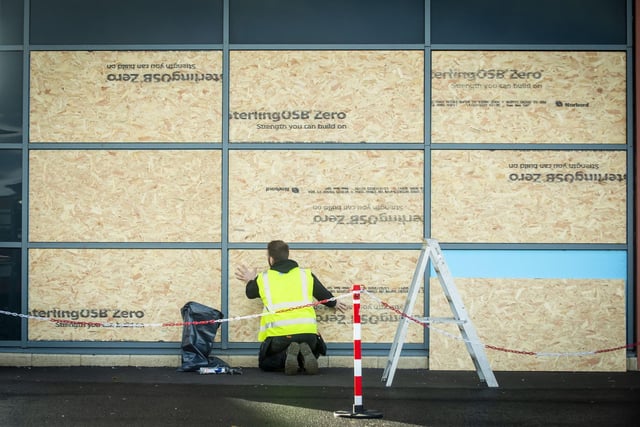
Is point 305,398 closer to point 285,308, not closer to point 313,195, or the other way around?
point 285,308

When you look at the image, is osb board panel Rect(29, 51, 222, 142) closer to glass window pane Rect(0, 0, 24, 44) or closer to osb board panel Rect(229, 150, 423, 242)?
glass window pane Rect(0, 0, 24, 44)

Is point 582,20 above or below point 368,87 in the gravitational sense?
above

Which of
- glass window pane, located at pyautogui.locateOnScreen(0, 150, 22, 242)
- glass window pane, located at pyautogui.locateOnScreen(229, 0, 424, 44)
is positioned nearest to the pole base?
glass window pane, located at pyautogui.locateOnScreen(229, 0, 424, 44)

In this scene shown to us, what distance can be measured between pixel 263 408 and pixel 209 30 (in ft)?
15.6

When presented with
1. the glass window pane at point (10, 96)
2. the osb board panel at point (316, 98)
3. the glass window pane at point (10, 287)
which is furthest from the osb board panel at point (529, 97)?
the glass window pane at point (10, 287)

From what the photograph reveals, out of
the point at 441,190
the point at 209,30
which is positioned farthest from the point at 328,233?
the point at 209,30

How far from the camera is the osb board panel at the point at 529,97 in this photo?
10.9 m

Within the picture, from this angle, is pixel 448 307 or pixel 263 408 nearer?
pixel 263 408

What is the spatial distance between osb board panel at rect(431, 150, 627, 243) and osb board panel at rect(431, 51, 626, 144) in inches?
9.1

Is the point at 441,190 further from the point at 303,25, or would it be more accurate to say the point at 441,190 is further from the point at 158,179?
the point at 158,179

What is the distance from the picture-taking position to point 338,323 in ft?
36.0

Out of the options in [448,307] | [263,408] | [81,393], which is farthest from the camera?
[448,307]

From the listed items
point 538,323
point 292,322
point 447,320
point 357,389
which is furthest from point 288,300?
point 538,323

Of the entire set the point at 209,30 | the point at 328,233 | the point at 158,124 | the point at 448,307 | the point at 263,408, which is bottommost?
the point at 263,408
